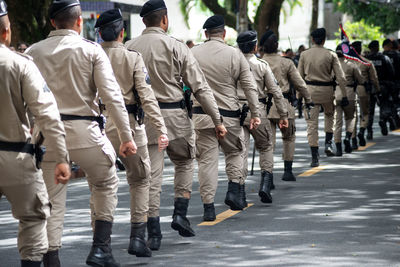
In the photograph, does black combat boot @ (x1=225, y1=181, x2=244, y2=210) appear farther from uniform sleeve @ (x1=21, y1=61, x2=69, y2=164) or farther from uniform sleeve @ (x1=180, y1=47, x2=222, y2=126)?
uniform sleeve @ (x1=21, y1=61, x2=69, y2=164)

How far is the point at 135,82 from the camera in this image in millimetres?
7199

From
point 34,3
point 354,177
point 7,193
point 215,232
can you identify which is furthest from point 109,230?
point 34,3

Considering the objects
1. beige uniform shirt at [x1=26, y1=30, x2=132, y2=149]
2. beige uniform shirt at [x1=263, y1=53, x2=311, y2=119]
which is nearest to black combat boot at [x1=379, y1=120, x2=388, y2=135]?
beige uniform shirt at [x1=263, y1=53, x2=311, y2=119]

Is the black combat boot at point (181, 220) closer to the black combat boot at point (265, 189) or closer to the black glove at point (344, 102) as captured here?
the black combat boot at point (265, 189)

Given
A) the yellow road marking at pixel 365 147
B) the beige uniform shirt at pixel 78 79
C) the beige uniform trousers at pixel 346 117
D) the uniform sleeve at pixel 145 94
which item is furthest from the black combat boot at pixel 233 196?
the yellow road marking at pixel 365 147

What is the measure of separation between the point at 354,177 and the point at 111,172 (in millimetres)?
6657

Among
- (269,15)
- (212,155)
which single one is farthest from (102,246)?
(269,15)

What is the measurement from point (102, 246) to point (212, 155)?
2591mm

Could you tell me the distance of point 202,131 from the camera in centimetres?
907

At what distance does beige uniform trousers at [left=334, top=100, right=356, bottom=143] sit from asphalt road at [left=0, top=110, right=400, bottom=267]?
8.12 ft

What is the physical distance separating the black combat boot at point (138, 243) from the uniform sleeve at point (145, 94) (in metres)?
0.84

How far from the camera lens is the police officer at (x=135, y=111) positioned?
23.6 feet

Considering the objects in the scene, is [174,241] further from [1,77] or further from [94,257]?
[1,77]

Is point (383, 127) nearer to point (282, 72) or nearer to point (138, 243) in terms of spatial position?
point (282, 72)
